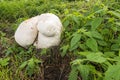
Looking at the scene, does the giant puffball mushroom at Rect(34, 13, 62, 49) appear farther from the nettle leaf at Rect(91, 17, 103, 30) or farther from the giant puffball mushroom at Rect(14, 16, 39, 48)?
the nettle leaf at Rect(91, 17, 103, 30)

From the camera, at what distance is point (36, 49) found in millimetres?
3236

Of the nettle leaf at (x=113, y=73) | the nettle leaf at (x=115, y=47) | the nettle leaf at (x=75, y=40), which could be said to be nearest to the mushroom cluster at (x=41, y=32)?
the nettle leaf at (x=75, y=40)

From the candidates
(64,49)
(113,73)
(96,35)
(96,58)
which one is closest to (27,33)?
(64,49)

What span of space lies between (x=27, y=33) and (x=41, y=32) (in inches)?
6.9

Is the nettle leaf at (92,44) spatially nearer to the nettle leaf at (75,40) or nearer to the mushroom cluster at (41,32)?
the nettle leaf at (75,40)

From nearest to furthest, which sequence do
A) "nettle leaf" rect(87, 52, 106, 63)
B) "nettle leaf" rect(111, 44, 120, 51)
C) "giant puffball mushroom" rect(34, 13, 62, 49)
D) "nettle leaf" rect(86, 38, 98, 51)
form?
"nettle leaf" rect(87, 52, 106, 63), "nettle leaf" rect(86, 38, 98, 51), "nettle leaf" rect(111, 44, 120, 51), "giant puffball mushroom" rect(34, 13, 62, 49)

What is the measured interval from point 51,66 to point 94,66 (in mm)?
623

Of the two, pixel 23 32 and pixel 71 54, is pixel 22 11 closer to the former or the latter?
pixel 23 32

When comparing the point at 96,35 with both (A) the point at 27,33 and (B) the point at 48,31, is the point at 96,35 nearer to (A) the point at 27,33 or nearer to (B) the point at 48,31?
(B) the point at 48,31

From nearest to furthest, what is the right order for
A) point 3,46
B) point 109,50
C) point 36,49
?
point 109,50
point 36,49
point 3,46

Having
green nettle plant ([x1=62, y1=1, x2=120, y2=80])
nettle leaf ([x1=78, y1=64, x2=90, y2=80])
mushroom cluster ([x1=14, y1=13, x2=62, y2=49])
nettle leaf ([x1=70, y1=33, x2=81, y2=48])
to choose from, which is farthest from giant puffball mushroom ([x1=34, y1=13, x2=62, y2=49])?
nettle leaf ([x1=78, y1=64, x2=90, y2=80])

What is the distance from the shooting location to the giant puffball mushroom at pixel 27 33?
10.6ft

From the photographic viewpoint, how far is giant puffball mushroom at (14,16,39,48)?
10.6ft

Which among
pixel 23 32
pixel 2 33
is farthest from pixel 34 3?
pixel 23 32
